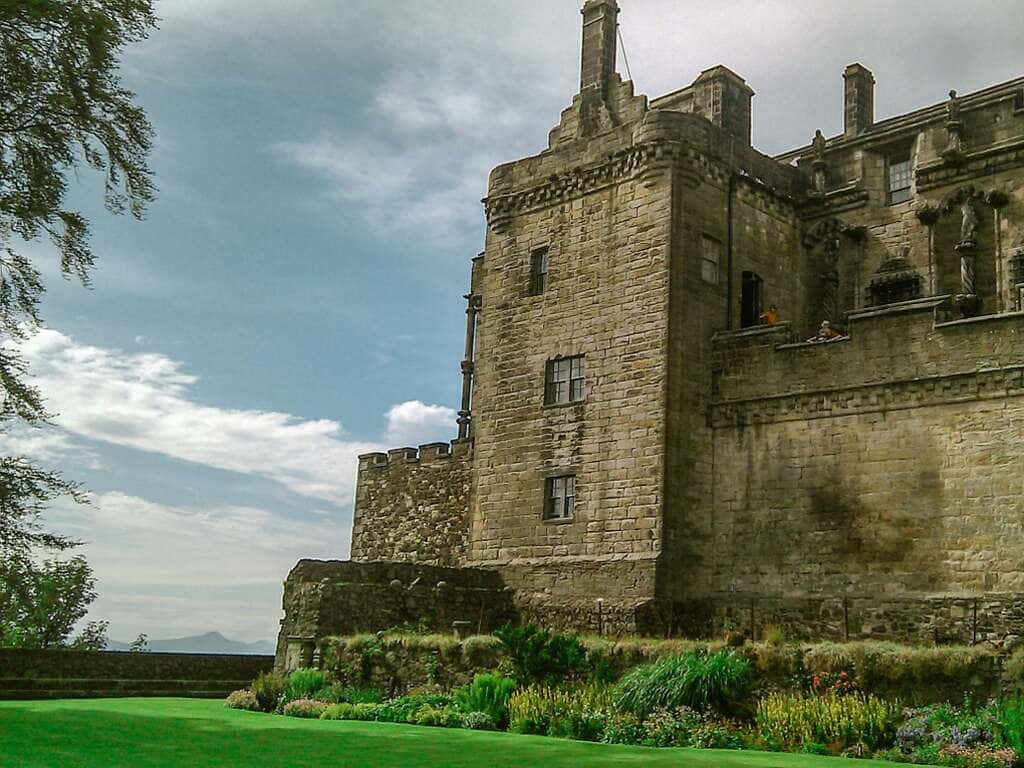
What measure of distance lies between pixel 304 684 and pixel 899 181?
698 inches

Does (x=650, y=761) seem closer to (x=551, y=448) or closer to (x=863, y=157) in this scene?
(x=551, y=448)

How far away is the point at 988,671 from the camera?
15383mm

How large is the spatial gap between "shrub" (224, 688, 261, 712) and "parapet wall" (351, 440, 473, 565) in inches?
369

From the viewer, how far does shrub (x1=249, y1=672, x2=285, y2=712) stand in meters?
21.1

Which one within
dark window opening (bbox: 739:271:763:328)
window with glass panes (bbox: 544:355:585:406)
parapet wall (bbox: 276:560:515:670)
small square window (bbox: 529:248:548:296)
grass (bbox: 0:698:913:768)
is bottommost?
grass (bbox: 0:698:913:768)

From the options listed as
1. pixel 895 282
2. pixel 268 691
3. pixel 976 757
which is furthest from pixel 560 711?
pixel 895 282

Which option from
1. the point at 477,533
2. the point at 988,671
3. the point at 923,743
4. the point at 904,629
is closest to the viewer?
the point at 923,743

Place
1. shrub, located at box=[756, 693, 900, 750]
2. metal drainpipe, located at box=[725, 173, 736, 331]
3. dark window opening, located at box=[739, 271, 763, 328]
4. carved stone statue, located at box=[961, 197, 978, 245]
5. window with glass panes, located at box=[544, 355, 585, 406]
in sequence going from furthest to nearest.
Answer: dark window opening, located at box=[739, 271, 763, 328], window with glass panes, located at box=[544, 355, 585, 406], metal drainpipe, located at box=[725, 173, 736, 331], carved stone statue, located at box=[961, 197, 978, 245], shrub, located at box=[756, 693, 900, 750]

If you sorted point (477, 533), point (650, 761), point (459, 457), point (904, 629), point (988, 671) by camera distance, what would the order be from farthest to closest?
point (459, 457)
point (477, 533)
point (904, 629)
point (988, 671)
point (650, 761)

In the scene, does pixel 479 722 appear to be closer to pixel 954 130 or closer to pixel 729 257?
pixel 729 257

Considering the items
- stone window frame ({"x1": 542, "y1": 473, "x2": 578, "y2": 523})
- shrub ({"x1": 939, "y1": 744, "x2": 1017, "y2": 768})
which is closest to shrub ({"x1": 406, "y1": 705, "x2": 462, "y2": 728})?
shrub ({"x1": 939, "y1": 744, "x2": 1017, "y2": 768})

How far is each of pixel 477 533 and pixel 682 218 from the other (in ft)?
28.7

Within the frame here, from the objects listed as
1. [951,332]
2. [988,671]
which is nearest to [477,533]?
[951,332]

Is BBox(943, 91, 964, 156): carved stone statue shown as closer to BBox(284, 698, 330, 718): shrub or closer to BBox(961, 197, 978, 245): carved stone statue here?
BBox(961, 197, 978, 245): carved stone statue
